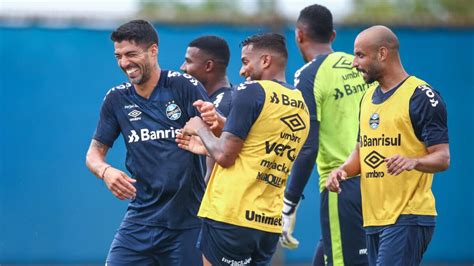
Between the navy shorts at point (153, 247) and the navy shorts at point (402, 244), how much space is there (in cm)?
143

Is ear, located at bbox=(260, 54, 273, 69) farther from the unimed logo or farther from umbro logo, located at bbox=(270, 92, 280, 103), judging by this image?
the unimed logo

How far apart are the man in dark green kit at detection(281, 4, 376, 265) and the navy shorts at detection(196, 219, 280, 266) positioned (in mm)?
1764

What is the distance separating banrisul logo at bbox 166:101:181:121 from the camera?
294 inches

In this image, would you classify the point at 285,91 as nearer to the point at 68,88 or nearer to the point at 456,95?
the point at 68,88

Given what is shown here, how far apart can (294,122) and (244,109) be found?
444mm

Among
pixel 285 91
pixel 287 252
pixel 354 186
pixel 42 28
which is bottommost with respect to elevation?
pixel 287 252

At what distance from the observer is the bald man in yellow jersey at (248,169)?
6984 mm

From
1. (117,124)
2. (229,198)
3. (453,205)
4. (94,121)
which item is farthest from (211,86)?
(453,205)

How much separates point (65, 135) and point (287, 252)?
3611 mm

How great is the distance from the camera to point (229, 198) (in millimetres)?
7016

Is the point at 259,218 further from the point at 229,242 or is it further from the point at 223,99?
the point at 223,99

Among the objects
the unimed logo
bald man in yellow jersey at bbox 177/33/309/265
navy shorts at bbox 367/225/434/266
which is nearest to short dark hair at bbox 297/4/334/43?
bald man in yellow jersey at bbox 177/33/309/265

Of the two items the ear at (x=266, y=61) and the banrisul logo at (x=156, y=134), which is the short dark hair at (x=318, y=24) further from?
the banrisul logo at (x=156, y=134)

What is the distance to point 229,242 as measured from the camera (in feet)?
23.1
